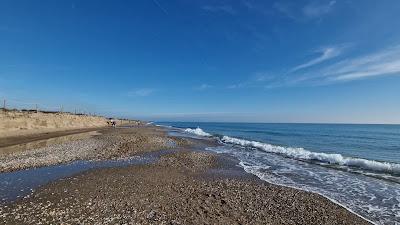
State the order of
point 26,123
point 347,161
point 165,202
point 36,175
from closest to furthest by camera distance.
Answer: point 165,202 < point 36,175 < point 347,161 < point 26,123

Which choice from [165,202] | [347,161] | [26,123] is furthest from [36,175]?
[26,123]

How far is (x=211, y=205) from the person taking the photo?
404 inches

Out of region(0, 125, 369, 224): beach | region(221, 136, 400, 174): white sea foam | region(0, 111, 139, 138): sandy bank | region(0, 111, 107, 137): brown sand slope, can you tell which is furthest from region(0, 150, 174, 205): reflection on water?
region(0, 111, 107, 137): brown sand slope

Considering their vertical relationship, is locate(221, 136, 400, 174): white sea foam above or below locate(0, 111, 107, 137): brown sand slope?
below

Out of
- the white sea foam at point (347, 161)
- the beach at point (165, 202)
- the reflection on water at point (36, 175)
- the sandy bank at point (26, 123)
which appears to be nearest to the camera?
the beach at point (165, 202)

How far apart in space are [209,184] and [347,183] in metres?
8.31

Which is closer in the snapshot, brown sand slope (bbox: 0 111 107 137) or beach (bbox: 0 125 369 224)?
beach (bbox: 0 125 369 224)

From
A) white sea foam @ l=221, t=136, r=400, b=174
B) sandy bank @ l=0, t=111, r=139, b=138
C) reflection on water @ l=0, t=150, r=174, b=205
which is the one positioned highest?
sandy bank @ l=0, t=111, r=139, b=138

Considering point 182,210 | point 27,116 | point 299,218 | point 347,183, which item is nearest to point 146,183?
point 182,210

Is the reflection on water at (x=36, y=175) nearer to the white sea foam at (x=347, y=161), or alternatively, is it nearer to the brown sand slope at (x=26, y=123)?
the white sea foam at (x=347, y=161)

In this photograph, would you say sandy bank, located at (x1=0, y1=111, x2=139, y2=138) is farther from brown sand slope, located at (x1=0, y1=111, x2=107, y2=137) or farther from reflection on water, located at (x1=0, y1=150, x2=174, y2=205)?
reflection on water, located at (x1=0, y1=150, x2=174, y2=205)

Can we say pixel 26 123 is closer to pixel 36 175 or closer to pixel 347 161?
pixel 36 175

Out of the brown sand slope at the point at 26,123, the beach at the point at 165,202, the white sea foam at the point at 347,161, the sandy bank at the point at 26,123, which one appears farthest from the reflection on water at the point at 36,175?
the brown sand slope at the point at 26,123

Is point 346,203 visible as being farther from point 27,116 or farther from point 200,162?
point 27,116
